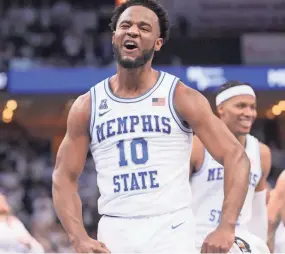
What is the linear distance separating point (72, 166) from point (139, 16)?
877mm

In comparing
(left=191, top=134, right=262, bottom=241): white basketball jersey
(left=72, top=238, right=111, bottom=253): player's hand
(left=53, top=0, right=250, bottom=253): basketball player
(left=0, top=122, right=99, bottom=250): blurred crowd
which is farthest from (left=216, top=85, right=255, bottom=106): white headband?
(left=0, top=122, right=99, bottom=250): blurred crowd

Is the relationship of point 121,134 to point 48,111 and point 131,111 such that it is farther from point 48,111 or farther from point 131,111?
point 48,111

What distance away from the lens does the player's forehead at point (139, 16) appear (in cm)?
424

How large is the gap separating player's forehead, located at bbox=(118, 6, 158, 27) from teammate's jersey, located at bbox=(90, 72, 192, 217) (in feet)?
1.14

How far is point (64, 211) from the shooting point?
4320 mm

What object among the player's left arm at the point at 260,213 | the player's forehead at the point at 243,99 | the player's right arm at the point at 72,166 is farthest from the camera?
the player's forehead at the point at 243,99

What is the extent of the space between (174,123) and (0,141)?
12.0m

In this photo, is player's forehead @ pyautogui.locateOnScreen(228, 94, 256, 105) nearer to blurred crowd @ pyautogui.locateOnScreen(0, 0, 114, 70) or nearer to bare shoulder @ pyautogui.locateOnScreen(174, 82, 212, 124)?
bare shoulder @ pyautogui.locateOnScreen(174, 82, 212, 124)

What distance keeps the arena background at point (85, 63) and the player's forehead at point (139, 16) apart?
30.5 feet

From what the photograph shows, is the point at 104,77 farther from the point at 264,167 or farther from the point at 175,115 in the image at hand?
the point at 175,115

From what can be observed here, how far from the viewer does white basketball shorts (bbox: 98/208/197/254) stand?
163 inches

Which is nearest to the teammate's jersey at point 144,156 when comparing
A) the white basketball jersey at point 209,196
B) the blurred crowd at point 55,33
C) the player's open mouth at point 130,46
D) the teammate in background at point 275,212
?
the player's open mouth at point 130,46

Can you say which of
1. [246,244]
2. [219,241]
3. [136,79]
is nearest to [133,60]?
[136,79]

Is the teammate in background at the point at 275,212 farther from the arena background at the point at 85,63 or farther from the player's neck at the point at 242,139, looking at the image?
the arena background at the point at 85,63
